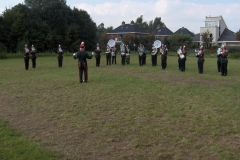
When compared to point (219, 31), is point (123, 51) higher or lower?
lower

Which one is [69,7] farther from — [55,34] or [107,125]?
[107,125]

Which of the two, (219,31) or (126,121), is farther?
(219,31)

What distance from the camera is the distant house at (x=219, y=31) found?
68.6 m

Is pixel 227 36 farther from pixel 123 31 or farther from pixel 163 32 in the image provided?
pixel 123 31

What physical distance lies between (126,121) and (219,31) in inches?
2689

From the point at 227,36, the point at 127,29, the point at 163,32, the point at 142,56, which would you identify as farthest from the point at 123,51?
the point at 163,32

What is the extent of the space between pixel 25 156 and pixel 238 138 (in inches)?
169

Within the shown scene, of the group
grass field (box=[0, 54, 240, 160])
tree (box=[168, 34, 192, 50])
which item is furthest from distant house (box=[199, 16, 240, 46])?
grass field (box=[0, 54, 240, 160])

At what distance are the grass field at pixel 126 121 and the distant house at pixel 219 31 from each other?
2286 inches

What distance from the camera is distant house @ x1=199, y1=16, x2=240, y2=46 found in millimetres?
68625

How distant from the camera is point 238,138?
6828 millimetres

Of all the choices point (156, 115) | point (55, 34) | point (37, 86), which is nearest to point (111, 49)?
point (37, 86)

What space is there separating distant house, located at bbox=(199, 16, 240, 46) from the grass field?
191 feet

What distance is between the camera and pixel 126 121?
8281 mm
